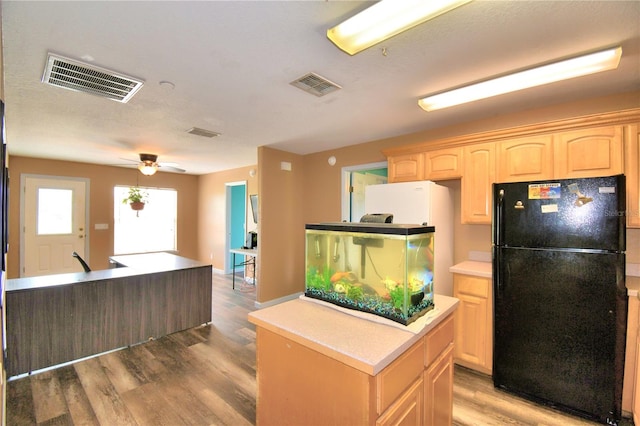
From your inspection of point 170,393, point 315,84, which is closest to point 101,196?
point 170,393

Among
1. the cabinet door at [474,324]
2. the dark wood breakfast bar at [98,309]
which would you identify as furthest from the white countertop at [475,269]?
the dark wood breakfast bar at [98,309]

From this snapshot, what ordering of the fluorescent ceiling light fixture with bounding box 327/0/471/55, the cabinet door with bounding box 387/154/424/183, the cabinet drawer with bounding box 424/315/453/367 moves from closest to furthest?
the fluorescent ceiling light fixture with bounding box 327/0/471/55 < the cabinet drawer with bounding box 424/315/453/367 < the cabinet door with bounding box 387/154/424/183

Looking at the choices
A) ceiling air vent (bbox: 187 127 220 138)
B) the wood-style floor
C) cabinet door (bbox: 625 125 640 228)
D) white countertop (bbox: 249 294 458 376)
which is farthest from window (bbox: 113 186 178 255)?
cabinet door (bbox: 625 125 640 228)

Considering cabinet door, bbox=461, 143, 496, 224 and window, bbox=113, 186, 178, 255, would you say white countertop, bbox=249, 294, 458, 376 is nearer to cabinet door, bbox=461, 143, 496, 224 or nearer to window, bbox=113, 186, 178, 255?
cabinet door, bbox=461, 143, 496, 224

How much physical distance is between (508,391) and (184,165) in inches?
248

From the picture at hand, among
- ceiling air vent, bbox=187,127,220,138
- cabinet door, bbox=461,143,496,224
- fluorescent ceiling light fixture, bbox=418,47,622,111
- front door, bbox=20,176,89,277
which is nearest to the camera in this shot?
fluorescent ceiling light fixture, bbox=418,47,622,111

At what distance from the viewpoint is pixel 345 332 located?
1305 mm

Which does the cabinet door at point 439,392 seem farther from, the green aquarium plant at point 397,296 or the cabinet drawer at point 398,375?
the green aquarium plant at point 397,296

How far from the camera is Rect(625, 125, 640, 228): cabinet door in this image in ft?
6.72

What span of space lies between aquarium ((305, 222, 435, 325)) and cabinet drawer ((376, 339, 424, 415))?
6.0 inches

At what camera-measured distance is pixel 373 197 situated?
3.16 m

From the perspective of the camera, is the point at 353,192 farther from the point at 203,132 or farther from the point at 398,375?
the point at 398,375

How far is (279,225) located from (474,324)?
3.00 metres

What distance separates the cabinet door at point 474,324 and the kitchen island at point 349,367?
108cm
